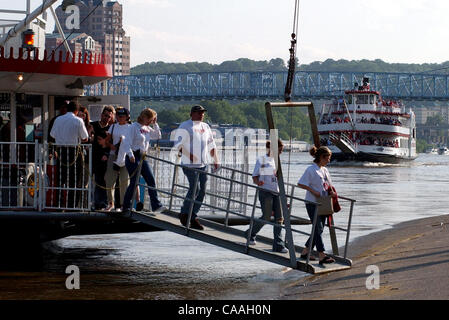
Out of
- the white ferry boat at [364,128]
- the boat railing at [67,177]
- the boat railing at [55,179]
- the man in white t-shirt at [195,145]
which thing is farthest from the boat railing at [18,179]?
the white ferry boat at [364,128]

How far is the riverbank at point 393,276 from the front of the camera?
955 cm

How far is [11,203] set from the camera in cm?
1307

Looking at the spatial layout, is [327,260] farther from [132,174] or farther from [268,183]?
[132,174]

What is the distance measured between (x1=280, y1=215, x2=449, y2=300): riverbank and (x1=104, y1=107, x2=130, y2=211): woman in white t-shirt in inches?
105

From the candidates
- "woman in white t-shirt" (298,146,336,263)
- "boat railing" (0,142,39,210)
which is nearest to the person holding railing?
"boat railing" (0,142,39,210)

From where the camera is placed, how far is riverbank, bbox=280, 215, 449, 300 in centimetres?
955

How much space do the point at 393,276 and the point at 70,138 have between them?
4632mm

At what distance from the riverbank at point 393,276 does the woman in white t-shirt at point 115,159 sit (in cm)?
266

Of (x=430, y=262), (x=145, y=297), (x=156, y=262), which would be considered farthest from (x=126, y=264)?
(x=430, y=262)

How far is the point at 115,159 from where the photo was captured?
39.9 feet

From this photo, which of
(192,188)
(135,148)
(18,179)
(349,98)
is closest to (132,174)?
(135,148)

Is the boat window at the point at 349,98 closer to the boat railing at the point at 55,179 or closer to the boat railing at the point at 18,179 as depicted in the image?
the boat railing at the point at 18,179

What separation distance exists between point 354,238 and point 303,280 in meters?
6.52
